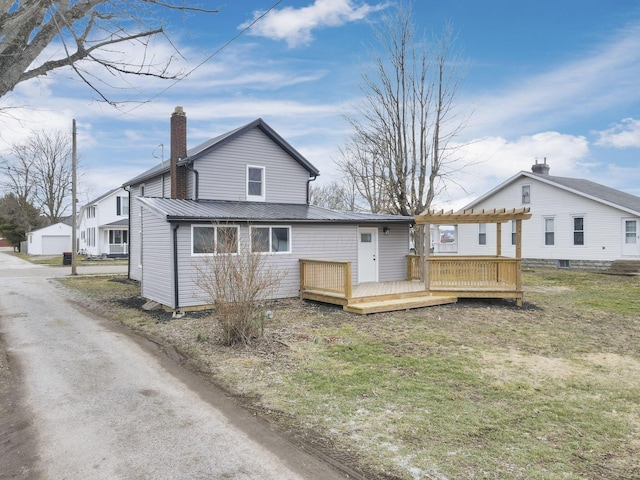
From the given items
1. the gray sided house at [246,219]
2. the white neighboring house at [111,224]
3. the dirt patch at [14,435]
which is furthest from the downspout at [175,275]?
the white neighboring house at [111,224]

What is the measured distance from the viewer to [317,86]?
16.7m

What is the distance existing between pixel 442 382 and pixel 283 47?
36.1 feet

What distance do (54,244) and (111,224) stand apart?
14.1 metres

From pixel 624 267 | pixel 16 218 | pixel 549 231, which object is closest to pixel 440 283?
pixel 624 267

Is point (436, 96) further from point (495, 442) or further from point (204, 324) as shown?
point (495, 442)

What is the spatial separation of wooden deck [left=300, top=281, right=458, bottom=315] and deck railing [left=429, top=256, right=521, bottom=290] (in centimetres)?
51

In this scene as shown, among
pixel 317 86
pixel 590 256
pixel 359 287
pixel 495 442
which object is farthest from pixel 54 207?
pixel 495 442

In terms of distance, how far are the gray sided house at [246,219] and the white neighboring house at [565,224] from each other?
482 inches

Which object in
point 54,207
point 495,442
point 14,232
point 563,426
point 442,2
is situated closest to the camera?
point 495,442

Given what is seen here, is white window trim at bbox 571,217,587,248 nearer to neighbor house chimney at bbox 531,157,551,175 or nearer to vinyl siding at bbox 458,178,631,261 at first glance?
vinyl siding at bbox 458,178,631,261

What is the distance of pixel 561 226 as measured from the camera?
2331cm

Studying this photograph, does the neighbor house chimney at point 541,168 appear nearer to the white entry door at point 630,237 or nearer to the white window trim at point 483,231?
the white window trim at point 483,231

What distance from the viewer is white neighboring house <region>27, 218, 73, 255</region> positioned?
1748 inches

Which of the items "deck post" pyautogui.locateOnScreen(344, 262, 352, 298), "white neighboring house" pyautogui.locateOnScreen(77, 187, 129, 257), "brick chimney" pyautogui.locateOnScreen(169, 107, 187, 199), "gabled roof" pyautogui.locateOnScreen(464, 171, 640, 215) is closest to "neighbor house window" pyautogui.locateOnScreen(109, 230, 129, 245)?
"white neighboring house" pyautogui.locateOnScreen(77, 187, 129, 257)
